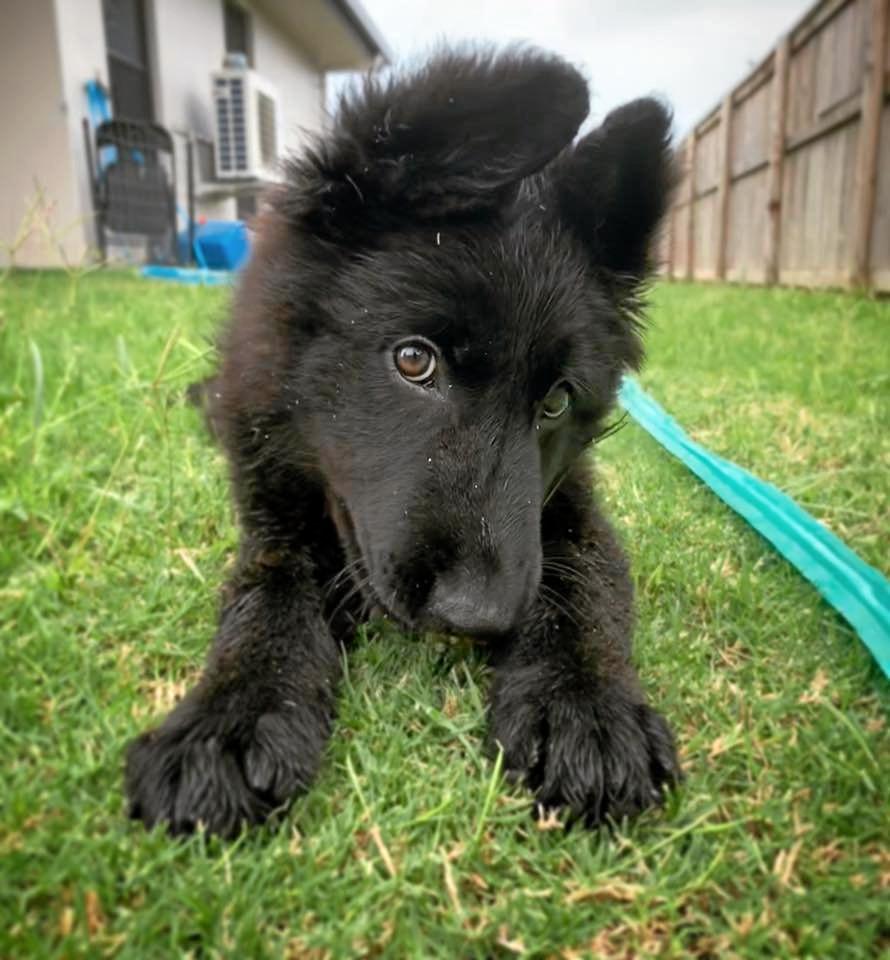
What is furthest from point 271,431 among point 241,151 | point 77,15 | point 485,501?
point 241,151

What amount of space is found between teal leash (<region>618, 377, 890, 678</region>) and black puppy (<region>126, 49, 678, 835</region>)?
49cm

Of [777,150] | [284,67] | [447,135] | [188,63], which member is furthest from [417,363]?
[284,67]

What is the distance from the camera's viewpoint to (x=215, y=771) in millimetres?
1168

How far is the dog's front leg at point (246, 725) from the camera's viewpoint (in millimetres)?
1149

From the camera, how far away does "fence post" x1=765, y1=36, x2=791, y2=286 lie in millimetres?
10367

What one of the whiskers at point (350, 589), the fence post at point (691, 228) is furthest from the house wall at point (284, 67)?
the whiskers at point (350, 589)

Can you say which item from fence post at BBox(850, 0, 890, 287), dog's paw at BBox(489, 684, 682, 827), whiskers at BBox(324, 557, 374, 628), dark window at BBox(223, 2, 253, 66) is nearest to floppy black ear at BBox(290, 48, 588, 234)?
whiskers at BBox(324, 557, 374, 628)

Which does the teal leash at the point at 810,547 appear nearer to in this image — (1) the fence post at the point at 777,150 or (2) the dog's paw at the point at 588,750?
(2) the dog's paw at the point at 588,750

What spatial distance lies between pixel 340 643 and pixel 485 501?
0.45m

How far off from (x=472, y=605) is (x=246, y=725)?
38cm

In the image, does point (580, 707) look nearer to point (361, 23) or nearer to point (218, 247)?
point (218, 247)

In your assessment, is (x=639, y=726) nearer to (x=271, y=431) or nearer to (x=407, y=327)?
(x=407, y=327)

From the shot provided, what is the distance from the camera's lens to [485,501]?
4.66 ft

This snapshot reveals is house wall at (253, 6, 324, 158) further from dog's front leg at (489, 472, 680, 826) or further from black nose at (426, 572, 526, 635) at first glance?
black nose at (426, 572, 526, 635)
